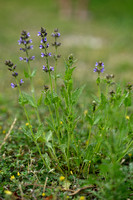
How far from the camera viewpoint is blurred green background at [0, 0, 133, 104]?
20.0 feet

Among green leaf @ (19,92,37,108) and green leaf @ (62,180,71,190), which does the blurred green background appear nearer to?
green leaf @ (19,92,37,108)

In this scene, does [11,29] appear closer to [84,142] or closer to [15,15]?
[15,15]

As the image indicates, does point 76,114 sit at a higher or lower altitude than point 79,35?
lower

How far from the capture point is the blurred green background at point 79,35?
6083 millimetres

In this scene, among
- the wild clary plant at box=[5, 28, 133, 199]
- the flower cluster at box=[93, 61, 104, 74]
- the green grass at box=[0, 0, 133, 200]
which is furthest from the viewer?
the flower cluster at box=[93, 61, 104, 74]

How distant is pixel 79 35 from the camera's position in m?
9.59

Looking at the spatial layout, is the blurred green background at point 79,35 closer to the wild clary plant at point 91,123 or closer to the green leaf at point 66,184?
the wild clary plant at point 91,123

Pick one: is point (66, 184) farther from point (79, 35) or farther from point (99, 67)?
point (79, 35)

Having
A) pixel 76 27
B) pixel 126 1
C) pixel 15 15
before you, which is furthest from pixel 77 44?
pixel 126 1

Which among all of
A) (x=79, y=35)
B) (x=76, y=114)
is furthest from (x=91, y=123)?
(x=79, y=35)

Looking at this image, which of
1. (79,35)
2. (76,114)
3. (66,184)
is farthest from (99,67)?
(79,35)

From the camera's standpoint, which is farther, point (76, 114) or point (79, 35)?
point (79, 35)

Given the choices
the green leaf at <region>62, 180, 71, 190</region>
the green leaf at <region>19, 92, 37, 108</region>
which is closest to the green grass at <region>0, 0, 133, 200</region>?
the green leaf at <region>62, 180, 71, 190</region>

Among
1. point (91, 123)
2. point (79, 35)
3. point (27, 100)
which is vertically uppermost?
point (79, 35)
